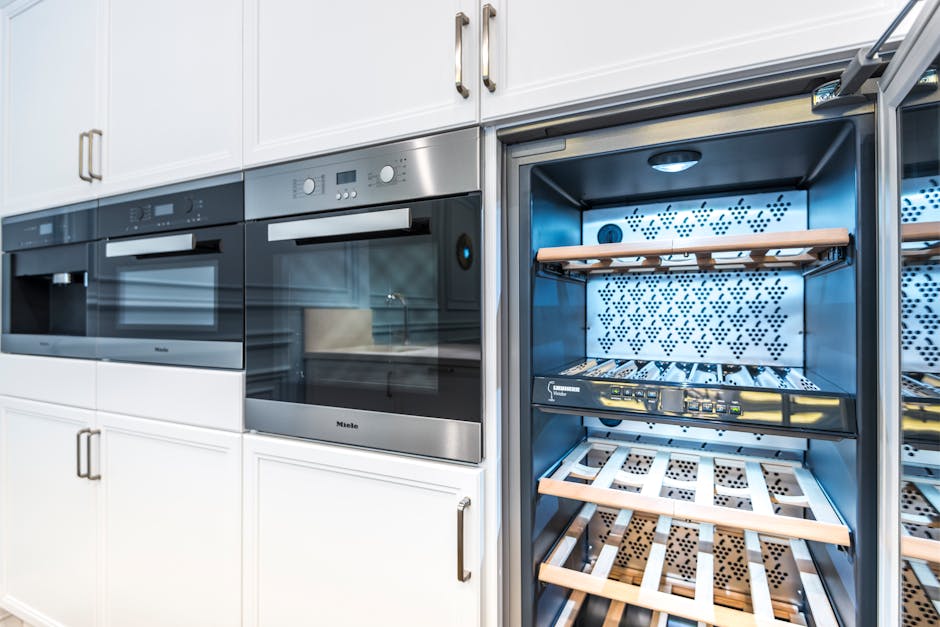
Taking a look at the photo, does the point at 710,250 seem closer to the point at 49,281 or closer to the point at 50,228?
the point at 50,228

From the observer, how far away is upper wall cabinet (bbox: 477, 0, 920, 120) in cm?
69

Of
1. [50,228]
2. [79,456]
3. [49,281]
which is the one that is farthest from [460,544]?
[49,281]

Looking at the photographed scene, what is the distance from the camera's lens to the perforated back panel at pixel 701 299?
1.11m

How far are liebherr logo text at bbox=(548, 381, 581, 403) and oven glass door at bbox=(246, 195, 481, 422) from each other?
15cm

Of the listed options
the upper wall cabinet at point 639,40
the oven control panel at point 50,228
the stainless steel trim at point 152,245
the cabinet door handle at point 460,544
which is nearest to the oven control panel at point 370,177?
the upper wall cabinet at point 639,40

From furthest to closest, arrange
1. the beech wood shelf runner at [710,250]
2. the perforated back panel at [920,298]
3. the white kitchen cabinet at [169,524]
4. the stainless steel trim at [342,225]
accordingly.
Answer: the white kitchen cabinet at [169,524] → the stainless steel trim at [342,225] → the beech wood shelf runner at [710,250] → the perforated back panel at [920,298]

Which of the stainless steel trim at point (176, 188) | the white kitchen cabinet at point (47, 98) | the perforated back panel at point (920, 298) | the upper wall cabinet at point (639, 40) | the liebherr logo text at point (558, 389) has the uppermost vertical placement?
the white kitchen cabinet at point (47, 98)

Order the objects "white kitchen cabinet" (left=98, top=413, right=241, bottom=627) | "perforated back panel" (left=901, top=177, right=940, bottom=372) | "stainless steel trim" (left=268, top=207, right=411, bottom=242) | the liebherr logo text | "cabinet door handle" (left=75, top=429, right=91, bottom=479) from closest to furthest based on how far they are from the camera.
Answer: "perforated back panel" (left=901, top=177, right=940, bottom=372), the liebherr logo text, "stainless steel trim" (left=268, top=207, right=411, bottom=242), "white kitchen cabinet" (left=98, top=413, right=241, bottom=627), "cabinet door handle" (left=75, top=429, right=91, bottom=479)

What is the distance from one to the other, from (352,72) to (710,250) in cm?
88

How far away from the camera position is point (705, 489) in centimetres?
94

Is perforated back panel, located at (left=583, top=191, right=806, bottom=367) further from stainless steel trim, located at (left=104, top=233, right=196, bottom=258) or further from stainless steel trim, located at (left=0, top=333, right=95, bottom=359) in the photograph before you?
stainless steel trim, located at (left=0, top=333, right=95, bottom=359)

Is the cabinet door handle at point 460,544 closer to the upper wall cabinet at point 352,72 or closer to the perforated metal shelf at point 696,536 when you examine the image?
the perforated metal shelf at point 696,536

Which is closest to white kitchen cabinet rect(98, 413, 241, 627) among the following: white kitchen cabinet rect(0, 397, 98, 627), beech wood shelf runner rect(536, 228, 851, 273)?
white kitchen cabinet rect(0, 397, 98, 627)

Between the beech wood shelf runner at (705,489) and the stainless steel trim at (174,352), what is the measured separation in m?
0.90
